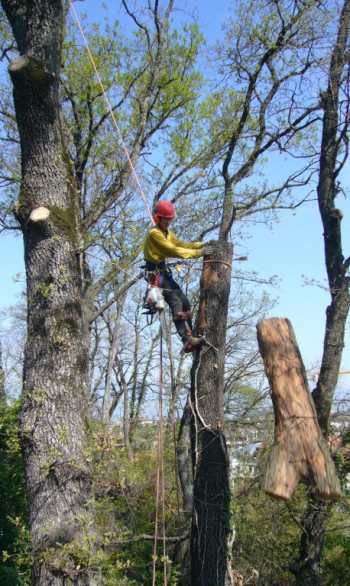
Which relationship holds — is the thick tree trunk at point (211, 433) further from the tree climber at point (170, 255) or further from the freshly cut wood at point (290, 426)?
the freshly cut wood at point (290, 426)

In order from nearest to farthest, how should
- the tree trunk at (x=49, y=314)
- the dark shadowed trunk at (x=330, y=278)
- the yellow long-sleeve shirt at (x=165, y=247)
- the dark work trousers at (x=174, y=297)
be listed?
the tree trunk at (x=49, y=314) → the yellow long-sleeve shirt at (x=165, y=247) → the dark work trousers at (x=174, y=297) → the dark shadowed trunk at (x=330, y=278)

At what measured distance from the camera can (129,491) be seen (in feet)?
35.7

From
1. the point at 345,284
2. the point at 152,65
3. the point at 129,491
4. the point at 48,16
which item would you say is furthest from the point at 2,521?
the point at 152,65

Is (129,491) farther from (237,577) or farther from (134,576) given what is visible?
(237,577)

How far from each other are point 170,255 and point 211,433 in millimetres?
1941

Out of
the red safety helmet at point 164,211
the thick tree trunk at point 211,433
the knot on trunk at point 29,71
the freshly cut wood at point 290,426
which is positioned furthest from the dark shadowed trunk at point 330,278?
the knot on trunk at point 29,71

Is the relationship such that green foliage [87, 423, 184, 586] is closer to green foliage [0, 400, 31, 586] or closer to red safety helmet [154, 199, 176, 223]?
green foliage [0, 400, 31, 586]

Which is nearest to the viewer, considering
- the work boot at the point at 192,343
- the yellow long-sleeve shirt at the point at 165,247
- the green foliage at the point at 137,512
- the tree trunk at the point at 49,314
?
the tree trunk at the point at 49,314

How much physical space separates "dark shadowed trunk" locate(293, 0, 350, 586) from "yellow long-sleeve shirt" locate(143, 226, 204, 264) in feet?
8.97

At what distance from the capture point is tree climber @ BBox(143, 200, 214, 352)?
5.78m

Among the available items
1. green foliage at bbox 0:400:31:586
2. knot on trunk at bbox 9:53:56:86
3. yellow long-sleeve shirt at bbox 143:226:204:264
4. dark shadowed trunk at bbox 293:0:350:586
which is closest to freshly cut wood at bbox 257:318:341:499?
yellow long-sleeve shirt at bbox 143:226:204:264

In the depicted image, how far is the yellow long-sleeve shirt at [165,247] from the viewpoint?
5.66m

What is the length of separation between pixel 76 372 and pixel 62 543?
1265 mm

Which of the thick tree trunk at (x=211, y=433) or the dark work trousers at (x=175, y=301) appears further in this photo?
the dark work trousers at (x=175, y=301)
